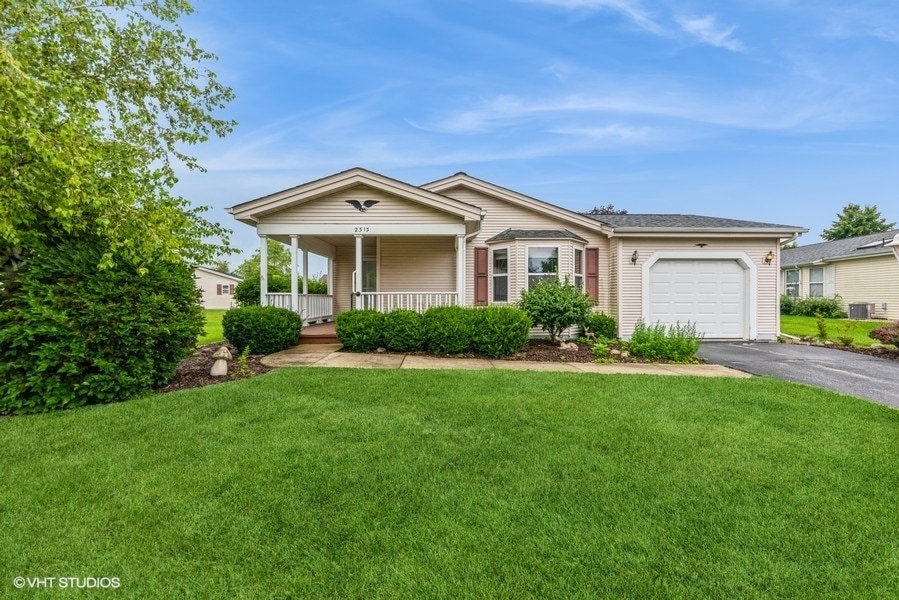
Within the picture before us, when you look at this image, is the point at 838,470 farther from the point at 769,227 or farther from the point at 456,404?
the point at 769,227

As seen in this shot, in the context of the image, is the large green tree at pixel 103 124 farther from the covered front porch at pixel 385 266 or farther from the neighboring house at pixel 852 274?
the neighboring house at pixel 852 274

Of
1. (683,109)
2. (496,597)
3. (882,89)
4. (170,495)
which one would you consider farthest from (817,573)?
(882,89)

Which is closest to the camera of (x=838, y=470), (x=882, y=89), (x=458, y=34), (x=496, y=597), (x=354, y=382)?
(x=496, y=597)

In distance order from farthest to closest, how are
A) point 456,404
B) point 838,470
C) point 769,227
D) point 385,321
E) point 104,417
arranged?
1. point 769,227
2. point 385,321
3. point 456,404
4. point 104,417
5. point 838,470

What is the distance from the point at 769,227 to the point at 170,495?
14.2m

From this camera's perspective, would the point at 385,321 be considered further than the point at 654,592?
Yes

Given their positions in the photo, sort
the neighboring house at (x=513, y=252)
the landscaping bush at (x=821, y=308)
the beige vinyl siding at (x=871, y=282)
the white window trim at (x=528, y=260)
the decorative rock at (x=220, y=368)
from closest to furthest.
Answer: the decorative rock at (x=220, y=368)
the neighboring house at (x=513, y=252)
the white window trim at (x=528, y=260)
the beige vinyl siding at (x=871, y=282)
the landscaping bush at (x=821, y=308)

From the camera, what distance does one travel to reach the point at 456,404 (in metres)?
4.74

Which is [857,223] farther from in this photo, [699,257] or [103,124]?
[103,124]

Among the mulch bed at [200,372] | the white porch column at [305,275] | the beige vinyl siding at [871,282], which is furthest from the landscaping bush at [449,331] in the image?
the beige vinyl siding at [871,282]

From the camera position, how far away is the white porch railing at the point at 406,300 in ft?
31.7

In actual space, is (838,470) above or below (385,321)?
below

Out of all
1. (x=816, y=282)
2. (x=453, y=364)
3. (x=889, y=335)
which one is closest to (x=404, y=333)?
(x=453, y=364)

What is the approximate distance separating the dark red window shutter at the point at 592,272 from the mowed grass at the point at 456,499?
7409 millimetres
